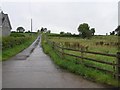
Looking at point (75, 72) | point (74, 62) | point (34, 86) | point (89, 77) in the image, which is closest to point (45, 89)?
point (34, 86)

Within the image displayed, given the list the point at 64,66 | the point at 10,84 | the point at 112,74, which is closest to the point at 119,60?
the point at 112,74

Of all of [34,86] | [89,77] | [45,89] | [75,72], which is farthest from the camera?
[75,72]

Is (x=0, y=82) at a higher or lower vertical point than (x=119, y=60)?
lower

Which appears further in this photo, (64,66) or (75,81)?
(64,66)

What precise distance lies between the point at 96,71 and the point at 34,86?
10.2ft

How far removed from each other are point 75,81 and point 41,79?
148cm

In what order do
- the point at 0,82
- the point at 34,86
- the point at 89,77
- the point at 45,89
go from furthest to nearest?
1. the point at 89,77
2. the point at 0,82
3. the point at 34,86
4. the point at 45,89

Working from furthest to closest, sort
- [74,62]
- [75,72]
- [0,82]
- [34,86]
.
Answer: [74,62], [75,72], [0,82], [34,86]

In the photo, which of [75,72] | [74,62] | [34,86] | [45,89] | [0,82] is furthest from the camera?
[74,62]

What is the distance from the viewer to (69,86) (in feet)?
31.6

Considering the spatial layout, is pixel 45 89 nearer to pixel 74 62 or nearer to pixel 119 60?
pixel 119 60

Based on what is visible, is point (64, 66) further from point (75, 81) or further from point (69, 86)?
point (69, 86)

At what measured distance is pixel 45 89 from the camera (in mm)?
9062

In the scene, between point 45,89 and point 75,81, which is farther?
point 75,81
